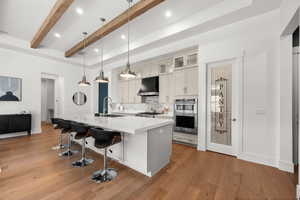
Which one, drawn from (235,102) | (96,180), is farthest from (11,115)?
(235,102)

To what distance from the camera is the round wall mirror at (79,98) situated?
6.44m

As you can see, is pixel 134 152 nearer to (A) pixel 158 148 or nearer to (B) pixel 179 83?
(A) pixel 158 148

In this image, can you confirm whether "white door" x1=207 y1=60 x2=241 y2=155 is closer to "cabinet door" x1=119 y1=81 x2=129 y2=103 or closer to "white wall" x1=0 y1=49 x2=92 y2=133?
"cabinet door" x1=119 y1=81 x2=129 y2=103

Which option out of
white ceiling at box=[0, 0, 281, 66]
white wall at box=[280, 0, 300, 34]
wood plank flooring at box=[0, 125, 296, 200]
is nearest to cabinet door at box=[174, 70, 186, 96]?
white ceiling at box=[0, 0, 281, 66]

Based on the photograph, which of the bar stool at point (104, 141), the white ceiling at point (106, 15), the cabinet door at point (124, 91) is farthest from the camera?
the cabinet door at point (124, 91)

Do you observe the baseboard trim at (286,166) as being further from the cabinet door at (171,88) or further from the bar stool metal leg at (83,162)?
the bar stool metal leg at (83,162)

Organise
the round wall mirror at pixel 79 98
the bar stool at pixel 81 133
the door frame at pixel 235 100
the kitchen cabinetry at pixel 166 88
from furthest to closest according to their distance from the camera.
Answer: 1. the round wall mirror at pixel 79 98
2. the kitchen cabinetry at pixel 166 88
3. the door frame at pixel 235 100
4. the bar stool at pixel 81 133

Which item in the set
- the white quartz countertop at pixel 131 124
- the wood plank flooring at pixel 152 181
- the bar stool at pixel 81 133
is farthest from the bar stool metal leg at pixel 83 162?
the white quartz countertop at pixel 131 124

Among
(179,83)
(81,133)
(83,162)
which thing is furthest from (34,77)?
(179,83)

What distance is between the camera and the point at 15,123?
14.6 ft

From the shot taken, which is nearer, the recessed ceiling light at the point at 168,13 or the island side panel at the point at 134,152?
the island side panel at the point at 134,152

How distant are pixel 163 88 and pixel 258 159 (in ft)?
10.2

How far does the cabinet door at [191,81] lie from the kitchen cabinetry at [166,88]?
1.82ft

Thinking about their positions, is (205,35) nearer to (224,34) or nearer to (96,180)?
(224,34)
